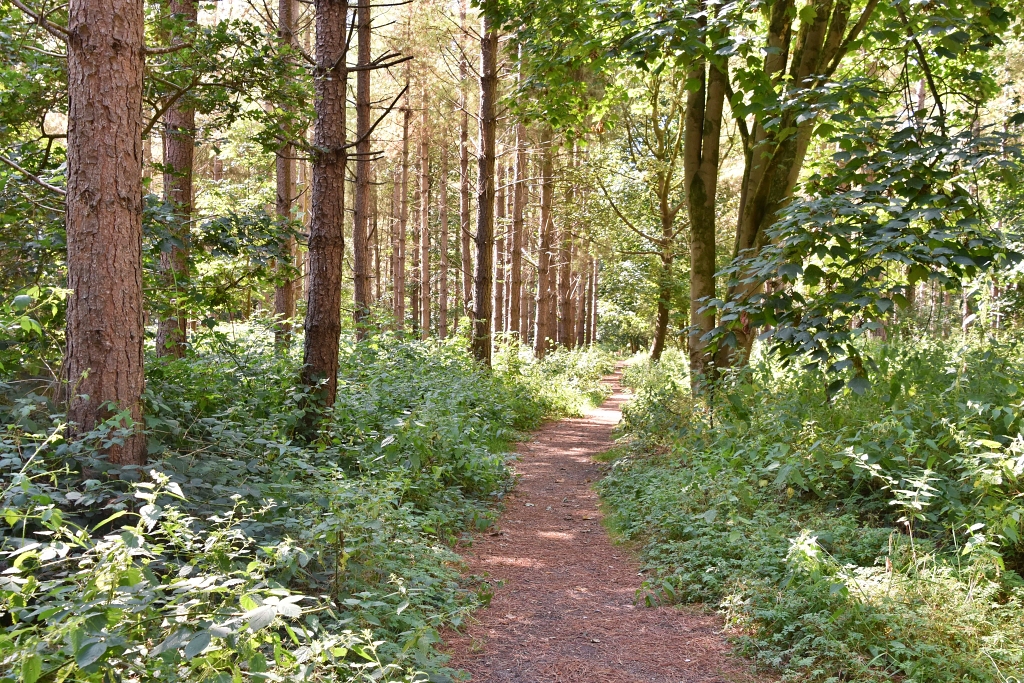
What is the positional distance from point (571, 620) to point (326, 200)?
14.7 ft

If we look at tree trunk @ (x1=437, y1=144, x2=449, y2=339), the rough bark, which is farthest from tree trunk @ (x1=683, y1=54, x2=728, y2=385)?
tree trunk @ (x1=437, y1=144, x2=449, y2=339)

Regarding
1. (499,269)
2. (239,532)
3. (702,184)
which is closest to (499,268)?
(499,269)

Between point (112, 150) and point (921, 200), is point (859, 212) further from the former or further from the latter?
point (112, 150)

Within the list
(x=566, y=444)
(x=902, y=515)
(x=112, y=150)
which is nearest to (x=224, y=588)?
(x=112, y=150)

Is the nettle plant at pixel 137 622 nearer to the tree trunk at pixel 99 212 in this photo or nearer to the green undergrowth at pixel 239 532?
the green undergrowth at pixel 239 532

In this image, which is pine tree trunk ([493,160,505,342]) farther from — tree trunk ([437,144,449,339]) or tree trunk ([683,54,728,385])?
tree trunk ([683,54,728,385])

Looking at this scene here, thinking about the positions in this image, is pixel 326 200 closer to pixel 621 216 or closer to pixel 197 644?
pixel 197 644

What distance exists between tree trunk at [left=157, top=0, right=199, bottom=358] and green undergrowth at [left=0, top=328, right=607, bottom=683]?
528 millimetres

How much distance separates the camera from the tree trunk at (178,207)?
20.7 feet

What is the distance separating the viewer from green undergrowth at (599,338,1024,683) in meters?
3.64

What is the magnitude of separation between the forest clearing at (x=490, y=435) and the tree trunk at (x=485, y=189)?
3788mm

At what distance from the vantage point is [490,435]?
10.3 m

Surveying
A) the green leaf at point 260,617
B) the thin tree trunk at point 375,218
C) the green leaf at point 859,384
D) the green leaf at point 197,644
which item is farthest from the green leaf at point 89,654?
the thin tree trunk at point 375,218

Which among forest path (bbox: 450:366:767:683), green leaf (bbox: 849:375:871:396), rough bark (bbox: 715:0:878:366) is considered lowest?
forest path (bbox: 450:366:767:683)
